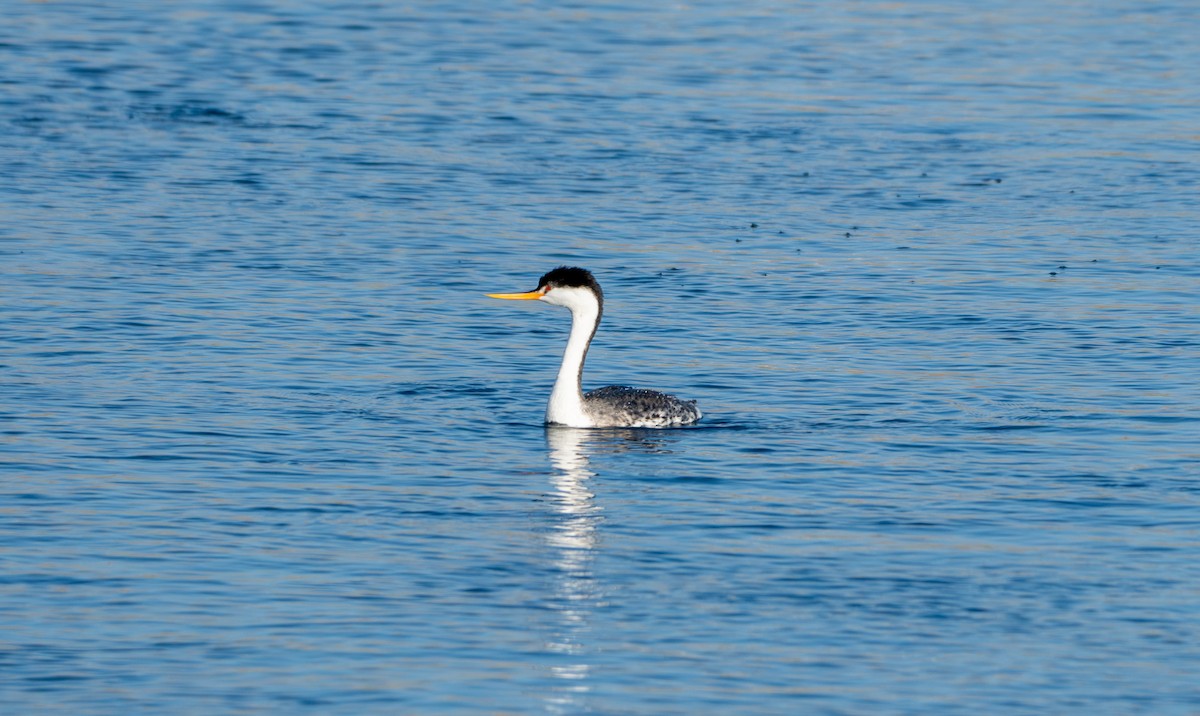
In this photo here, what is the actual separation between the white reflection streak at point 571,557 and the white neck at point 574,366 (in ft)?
0.41

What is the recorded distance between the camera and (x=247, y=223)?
87.3 ft

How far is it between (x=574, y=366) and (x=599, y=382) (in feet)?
7.12

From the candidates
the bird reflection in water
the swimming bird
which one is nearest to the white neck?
the swimming bird

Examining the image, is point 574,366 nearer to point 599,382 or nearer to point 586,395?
point 586,395

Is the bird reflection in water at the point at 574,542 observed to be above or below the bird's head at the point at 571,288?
below

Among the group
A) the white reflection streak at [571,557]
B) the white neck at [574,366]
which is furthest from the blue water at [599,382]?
the white neck at [574,366]

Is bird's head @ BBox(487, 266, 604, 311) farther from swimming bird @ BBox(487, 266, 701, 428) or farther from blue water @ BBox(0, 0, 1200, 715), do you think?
blue water @ BBox(0, 0, 1200, 715)

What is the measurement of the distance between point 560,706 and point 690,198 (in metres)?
17.4

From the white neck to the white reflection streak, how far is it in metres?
0.12

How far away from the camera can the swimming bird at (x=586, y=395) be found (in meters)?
18.2

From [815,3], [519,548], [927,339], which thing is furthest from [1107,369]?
[815,3]

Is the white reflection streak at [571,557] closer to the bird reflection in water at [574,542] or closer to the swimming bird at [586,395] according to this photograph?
the bird reflection in water at [574,542]

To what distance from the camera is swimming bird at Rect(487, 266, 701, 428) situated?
1819 centimetres

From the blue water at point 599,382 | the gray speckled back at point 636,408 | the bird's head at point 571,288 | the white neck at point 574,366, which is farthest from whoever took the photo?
the bird's head at point 571,288
